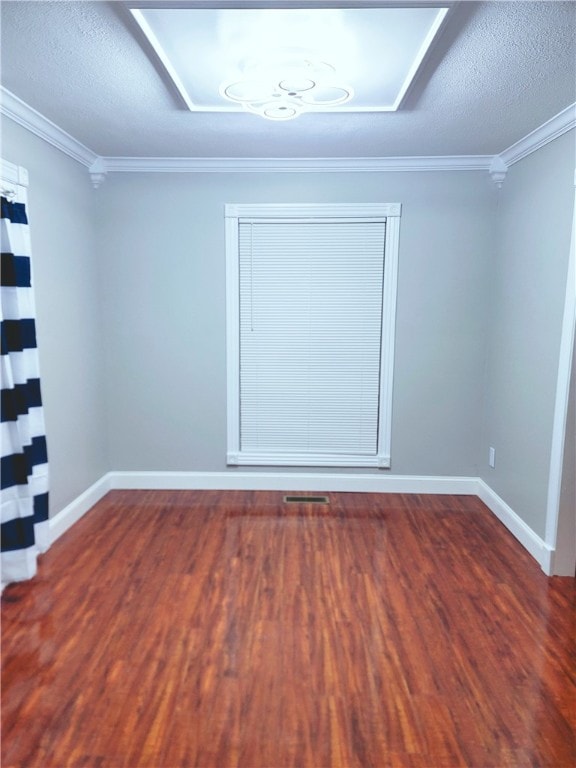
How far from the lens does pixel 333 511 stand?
3643 mm

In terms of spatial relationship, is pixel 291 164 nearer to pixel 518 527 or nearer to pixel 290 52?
pixel 290 52

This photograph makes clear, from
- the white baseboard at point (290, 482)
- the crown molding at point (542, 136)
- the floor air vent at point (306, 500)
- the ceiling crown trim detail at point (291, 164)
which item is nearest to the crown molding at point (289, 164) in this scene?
the ceiling crown trim detail at point (291, 164)

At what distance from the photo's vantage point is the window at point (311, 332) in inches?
148

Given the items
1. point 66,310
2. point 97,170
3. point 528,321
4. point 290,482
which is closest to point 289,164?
point 97,170

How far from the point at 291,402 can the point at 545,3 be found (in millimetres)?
2846

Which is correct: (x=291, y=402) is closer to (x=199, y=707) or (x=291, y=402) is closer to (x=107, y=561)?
(x=107, y=561)

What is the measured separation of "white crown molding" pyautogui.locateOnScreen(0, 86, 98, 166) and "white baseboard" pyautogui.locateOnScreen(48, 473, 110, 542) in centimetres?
236

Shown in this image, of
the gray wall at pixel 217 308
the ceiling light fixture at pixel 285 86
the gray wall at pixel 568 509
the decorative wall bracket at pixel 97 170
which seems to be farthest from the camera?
the gray wall at pixel 217 308

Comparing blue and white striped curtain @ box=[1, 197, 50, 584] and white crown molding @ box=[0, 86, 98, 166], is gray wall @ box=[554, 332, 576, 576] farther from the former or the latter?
white crown molding @ box=[0, 86, 98, 166]

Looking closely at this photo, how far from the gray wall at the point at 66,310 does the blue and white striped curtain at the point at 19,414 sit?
0.33 meters

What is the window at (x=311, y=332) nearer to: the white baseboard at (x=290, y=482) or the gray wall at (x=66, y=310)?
the white baseboard at (x=290, y=482)

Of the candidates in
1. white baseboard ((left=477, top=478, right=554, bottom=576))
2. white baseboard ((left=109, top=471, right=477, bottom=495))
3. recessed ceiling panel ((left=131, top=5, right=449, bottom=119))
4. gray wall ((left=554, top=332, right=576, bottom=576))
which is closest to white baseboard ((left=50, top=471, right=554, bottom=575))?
white baseboard ((left=109, top=471, right=477, bottom=495))

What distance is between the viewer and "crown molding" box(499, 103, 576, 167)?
2607 millimetres

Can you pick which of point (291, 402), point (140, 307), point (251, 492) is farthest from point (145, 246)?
point (251, 492)
